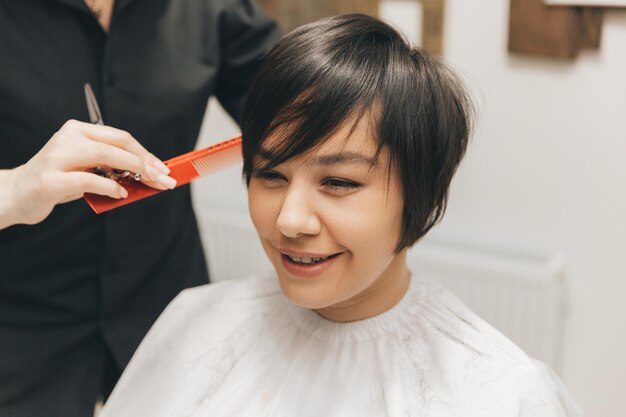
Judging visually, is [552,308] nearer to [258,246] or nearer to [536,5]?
[536,5]

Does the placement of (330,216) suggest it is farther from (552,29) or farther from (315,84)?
(552,29)

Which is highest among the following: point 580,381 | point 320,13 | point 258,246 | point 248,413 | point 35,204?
point 320,13

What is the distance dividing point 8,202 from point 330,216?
511 millimetres

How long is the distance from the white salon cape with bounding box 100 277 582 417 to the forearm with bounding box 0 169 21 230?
1.45ft

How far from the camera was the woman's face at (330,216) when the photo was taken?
3.83 feet

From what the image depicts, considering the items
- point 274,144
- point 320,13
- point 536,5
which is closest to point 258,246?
point 320,13

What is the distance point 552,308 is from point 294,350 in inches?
38.3

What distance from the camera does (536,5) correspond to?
6.39 feet

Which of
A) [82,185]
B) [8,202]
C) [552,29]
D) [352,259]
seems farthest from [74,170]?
[552,29]

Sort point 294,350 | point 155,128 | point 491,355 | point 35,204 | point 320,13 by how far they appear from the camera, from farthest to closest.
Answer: point 320,13, point 155,128, point 294,350, point 491,355, point 35,204

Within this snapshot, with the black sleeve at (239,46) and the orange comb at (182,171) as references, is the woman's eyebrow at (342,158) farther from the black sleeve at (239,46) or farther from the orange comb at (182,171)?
the black sleeve at (239,46)

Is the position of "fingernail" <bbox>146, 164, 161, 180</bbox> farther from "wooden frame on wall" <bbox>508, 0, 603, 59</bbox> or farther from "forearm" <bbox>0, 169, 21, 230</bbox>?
"wooden frame on wall" <bbox>508, 0, 603, 59</bbox>

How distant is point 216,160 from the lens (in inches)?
50.2

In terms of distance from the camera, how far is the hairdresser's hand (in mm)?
1115
